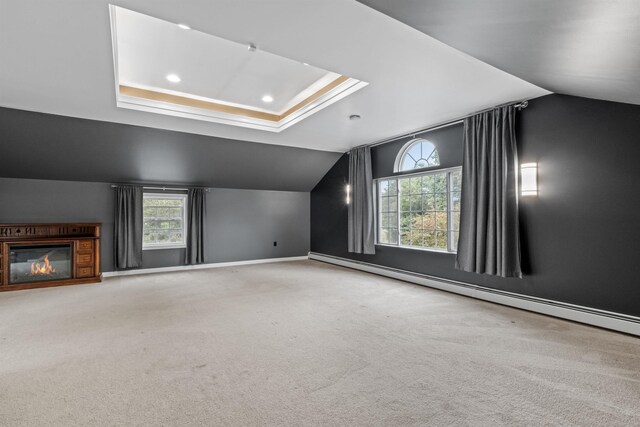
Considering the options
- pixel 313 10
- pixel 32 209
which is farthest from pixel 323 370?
pixel 32 209

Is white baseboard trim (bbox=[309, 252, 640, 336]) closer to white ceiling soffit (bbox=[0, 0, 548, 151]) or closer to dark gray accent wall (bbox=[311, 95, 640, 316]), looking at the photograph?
dark gray accent wall (bbox=[311, 95, 640, 316])

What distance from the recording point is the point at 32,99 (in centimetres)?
359

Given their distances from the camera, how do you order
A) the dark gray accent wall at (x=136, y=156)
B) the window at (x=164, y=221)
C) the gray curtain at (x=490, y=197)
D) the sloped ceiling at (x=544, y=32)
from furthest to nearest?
the window at (x=164, y=221) < the dark gray accent wall at (x=136, y=156) < the gray curtain at (x=490, y=197) < the sloped ceiling at (x=544, y=32)

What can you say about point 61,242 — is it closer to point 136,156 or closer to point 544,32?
point 136,156

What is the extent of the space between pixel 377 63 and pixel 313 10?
0.94 m

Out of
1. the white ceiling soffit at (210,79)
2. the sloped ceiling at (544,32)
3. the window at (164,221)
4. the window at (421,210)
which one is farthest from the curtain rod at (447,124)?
the window at (164,221)

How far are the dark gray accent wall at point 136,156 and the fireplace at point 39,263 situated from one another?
1.25 m

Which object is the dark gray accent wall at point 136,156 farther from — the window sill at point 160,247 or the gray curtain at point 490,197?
the gray curtain at point 490,197

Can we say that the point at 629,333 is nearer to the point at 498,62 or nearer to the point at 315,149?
the point at 498,62

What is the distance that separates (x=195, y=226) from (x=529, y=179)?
19.2 ft

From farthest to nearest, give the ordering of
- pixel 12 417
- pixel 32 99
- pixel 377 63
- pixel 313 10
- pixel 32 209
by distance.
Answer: pixel 32 209
pixel 32 99
pixel 377 63
pixel 313 10
pixel 12 417

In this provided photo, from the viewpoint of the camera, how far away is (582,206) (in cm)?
330

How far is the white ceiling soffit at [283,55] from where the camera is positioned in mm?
2098

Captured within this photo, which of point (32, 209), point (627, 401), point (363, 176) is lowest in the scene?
point (627, 401)
